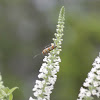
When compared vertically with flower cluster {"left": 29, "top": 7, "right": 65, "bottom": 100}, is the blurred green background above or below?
above

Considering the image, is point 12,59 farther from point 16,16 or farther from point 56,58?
point 56,58

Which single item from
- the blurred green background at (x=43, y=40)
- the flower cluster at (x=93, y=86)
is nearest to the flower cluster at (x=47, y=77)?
the flower cluster at (x=93, y=86)

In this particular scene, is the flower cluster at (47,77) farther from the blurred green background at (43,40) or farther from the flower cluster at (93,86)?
the blurred green background at (43,40)

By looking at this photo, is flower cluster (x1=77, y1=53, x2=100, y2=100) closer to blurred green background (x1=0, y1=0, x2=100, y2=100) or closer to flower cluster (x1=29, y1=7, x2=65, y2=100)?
flower cluster (x1=29, y1=7, x2=65, y2=100)

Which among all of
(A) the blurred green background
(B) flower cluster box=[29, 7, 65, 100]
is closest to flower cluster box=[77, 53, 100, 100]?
(B) flower cluster box=[29, 7, 65, 100]

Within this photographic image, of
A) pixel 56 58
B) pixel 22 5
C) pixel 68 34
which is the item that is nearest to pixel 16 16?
pixel 22 5

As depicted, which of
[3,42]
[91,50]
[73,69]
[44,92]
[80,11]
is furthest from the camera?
[80,11]

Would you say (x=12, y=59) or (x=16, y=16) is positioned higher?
(x=16, y=16)

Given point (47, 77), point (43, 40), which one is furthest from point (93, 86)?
point (43, 40)
